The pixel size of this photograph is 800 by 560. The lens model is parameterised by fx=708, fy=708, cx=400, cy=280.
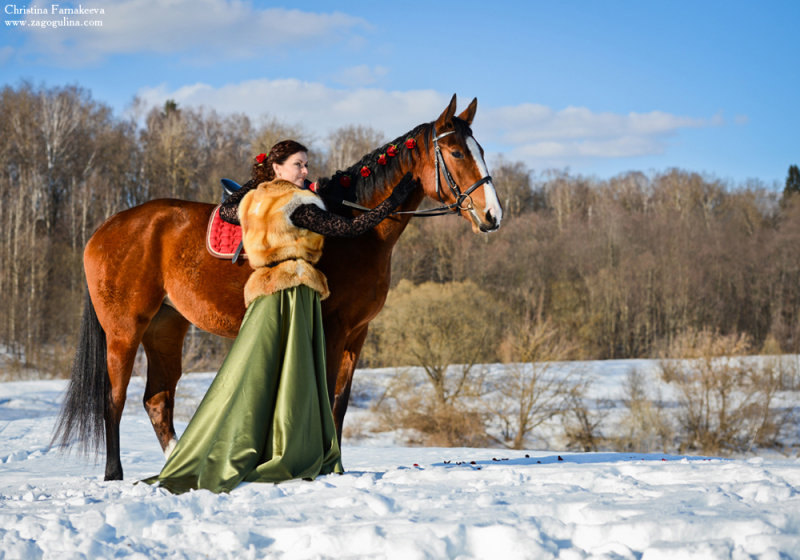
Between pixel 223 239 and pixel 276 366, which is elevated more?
pixel 223 239

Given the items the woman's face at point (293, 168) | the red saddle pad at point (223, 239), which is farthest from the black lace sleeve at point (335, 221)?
the red saddle pad at point (223, 239)

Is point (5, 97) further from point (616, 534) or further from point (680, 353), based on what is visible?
point (616, 534)

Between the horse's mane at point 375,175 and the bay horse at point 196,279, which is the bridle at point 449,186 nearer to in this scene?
the bay horse at point 196,279

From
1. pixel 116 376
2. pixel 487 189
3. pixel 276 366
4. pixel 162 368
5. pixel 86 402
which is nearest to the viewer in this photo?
pixel 276 366

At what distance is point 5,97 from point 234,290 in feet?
143

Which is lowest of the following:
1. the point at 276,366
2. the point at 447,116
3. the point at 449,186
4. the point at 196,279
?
the point at 276,366

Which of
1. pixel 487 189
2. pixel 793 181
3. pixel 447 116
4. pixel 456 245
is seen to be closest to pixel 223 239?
A: pixel 447 116

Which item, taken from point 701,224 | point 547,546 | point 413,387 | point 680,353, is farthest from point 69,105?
point 547,546

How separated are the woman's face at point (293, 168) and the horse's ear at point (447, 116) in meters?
0.98

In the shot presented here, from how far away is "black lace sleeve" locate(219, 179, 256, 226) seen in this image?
5098mm

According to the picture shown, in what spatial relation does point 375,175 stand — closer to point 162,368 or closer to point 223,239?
point 223,239

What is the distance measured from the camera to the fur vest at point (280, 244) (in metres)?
4.64

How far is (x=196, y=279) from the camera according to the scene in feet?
17.6

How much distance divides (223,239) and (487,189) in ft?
6.54
